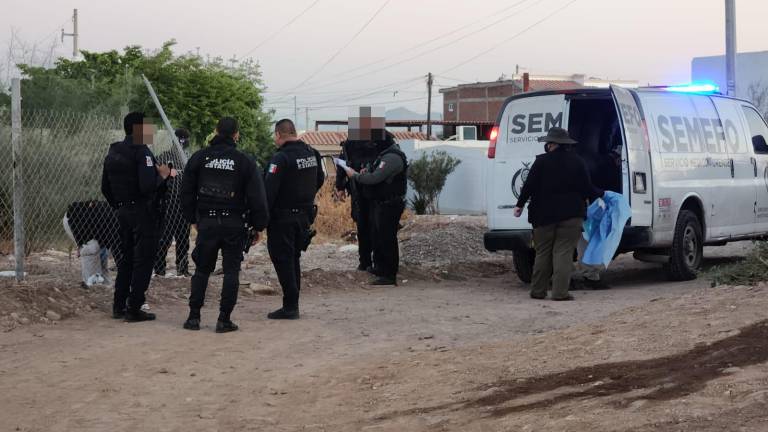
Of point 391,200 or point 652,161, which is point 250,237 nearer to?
point 391,200

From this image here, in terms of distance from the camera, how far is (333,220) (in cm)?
1895

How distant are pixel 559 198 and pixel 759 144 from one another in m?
3.98

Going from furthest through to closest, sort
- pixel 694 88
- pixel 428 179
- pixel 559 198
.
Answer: pixel 428 179 < pixel 694 88 < pixel 559 198

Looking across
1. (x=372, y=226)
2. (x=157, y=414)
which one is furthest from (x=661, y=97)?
(x=157, y=414)

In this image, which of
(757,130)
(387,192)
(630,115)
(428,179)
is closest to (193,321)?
(387,192)

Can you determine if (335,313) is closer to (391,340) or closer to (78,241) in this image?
(391,340)

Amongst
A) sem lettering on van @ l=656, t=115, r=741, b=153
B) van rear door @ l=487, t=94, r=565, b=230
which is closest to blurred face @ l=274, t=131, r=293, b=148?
van rear door @ l=487, t=94, r=565, b=230

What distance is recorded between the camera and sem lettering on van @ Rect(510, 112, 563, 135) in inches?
446

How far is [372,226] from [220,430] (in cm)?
589

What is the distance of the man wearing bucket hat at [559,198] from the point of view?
1048cm

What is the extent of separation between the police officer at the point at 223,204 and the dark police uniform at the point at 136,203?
1.39ft

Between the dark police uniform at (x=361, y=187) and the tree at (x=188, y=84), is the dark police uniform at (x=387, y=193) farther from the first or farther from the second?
the tree at (x=188, y=84)

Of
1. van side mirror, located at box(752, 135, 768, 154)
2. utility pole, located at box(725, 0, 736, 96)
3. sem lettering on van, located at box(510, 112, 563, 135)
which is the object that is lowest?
van side mirror, located at box(752, 135, 768, 154)

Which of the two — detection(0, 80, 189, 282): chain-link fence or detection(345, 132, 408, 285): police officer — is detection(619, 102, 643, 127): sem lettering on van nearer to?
detection(345, 132, 408, 285): police officer
